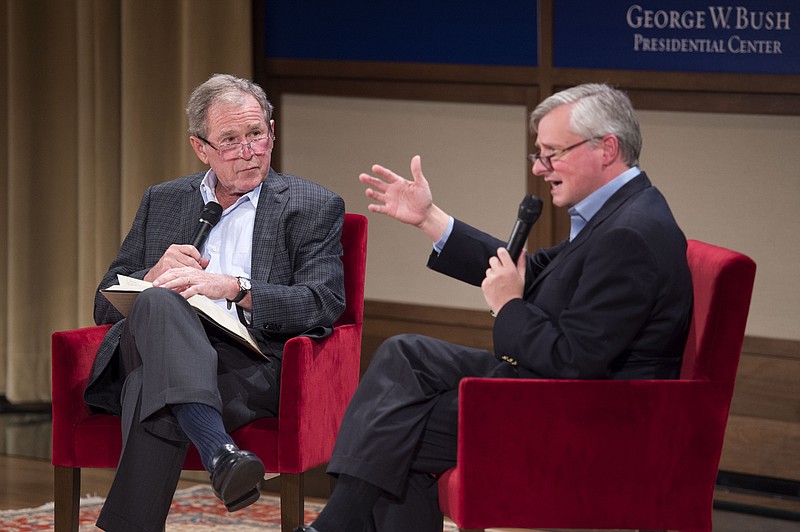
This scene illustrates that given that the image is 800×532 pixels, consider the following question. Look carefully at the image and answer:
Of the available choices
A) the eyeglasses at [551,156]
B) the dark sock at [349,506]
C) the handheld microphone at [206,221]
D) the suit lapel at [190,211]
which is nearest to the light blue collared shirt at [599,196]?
the eyeglasses at [551,156]

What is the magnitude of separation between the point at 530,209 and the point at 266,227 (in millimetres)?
931

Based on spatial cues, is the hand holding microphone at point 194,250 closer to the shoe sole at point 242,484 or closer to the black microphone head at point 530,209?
the shoe sole at point 242,484

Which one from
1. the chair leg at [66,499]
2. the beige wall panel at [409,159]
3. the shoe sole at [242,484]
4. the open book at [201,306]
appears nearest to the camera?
the shoe sole at [242,484]

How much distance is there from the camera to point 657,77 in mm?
4395

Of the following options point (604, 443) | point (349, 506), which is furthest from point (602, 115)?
point (349, 506)

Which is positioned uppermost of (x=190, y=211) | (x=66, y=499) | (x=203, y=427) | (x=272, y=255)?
(x=190, y=211)

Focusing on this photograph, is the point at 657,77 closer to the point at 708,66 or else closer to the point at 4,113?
the point at 708,66

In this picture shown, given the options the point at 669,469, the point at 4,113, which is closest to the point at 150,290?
the point at 669,469

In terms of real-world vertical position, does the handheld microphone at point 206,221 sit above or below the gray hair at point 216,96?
below

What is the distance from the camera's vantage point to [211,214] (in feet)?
10.3

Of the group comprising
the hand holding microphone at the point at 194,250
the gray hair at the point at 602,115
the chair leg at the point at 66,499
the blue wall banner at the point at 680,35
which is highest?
the blue wall banner at the point at 680,35

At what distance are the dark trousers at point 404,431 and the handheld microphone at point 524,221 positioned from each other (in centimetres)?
27

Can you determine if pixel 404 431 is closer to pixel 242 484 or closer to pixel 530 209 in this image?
pixel 242 484

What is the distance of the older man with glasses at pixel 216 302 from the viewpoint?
9.21 ft
